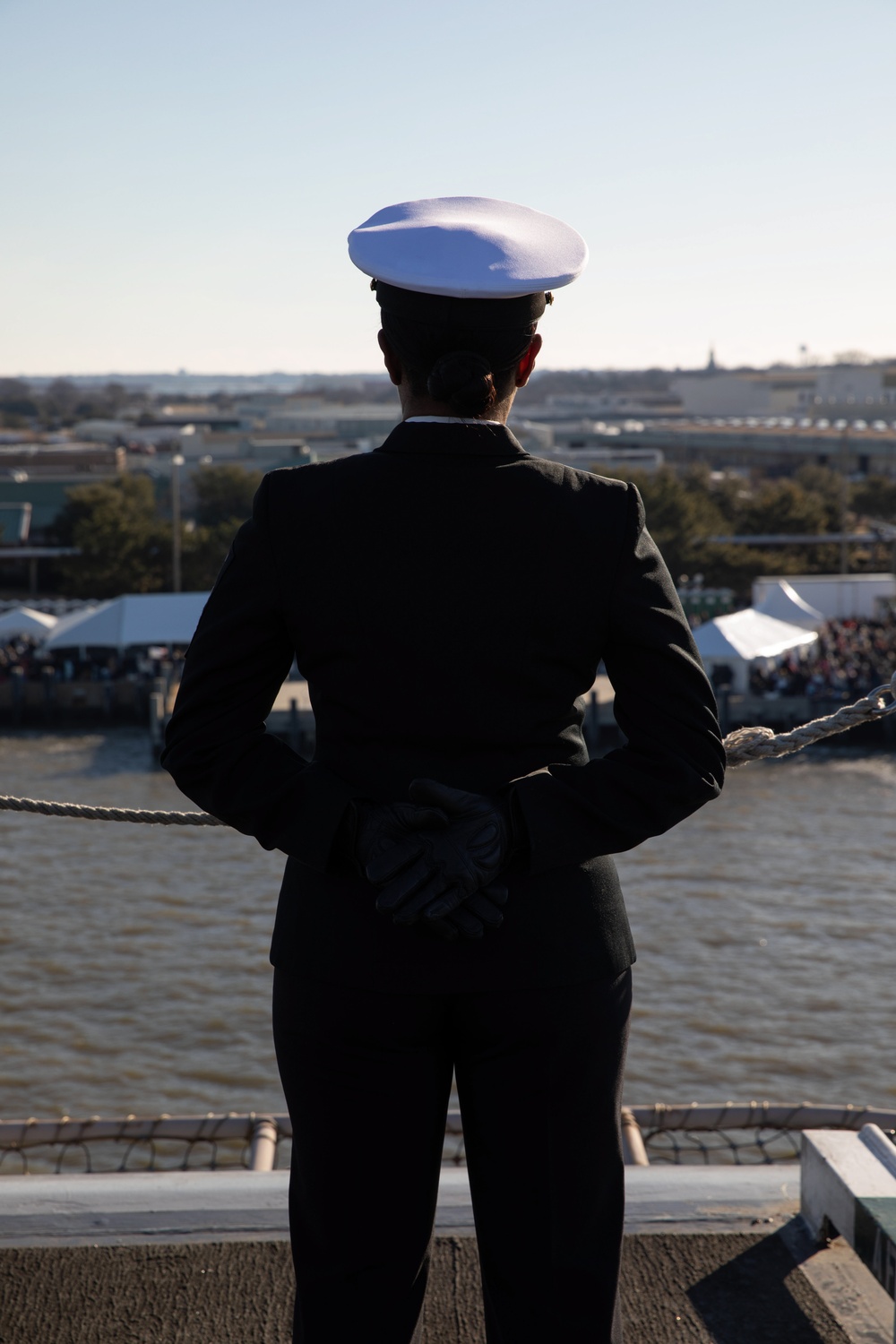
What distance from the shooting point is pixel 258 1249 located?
2.07 metres

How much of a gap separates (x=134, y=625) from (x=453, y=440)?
23.4 m

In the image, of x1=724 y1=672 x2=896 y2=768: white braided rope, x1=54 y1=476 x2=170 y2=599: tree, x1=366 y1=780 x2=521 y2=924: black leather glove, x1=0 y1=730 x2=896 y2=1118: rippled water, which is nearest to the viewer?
x1=366 y1=780 x2=521 y2=924: black leather glove

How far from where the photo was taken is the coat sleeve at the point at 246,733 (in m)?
1.25

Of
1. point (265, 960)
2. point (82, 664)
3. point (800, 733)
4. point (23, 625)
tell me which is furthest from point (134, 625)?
point (800, 733)

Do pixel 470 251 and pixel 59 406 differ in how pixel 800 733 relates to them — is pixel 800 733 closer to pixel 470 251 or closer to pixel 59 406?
pixel 470 251

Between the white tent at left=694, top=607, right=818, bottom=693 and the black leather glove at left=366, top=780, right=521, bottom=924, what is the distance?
779 inches

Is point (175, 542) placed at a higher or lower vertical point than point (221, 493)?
lower

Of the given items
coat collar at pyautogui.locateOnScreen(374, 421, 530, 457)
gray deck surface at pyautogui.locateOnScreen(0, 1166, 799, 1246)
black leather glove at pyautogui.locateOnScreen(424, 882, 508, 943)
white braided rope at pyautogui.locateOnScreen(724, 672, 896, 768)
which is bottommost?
gray deck surface at pyautogui.locateOnScreen(0, 1166, 799, 1246)

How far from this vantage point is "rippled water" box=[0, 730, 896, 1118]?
Answer: 31.8 feet

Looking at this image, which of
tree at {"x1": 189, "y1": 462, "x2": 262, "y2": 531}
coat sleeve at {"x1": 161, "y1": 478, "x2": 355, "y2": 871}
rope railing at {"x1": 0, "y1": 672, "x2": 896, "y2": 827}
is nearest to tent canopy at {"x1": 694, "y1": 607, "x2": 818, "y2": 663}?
tree at {"x1": 189, "y1": 462, "x2": 262, "y2": 531}

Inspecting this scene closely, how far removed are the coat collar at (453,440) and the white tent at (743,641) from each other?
1968 centimetres

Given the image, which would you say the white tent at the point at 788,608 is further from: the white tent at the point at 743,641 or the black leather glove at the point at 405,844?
the black leather glove at the point at 405,844

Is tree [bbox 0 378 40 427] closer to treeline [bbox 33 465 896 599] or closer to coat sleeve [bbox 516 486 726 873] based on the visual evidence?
treeline [bbox 33 465 896 599]

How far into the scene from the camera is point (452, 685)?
1.26 meters
